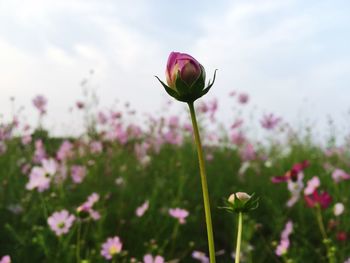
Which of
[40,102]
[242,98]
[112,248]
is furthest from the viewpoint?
[242,98]

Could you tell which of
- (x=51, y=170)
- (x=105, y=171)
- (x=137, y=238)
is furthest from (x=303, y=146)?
(x=51, y=170)

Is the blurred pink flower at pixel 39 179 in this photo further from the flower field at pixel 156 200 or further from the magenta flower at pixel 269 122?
the magenta flower at pixel 269 122

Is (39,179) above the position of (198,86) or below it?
below

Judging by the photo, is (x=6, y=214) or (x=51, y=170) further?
(x=6, y=214)

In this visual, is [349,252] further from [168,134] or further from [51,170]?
[168,134]

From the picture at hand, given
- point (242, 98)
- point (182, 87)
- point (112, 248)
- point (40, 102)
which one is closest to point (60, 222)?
point (112, 248)

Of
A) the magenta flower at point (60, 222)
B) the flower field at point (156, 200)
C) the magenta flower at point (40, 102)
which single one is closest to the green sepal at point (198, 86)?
the flower field at point (156, 200)

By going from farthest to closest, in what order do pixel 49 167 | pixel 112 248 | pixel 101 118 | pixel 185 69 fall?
pixel 101 118
pixel 49 167
pixel 112 248
pixel 185 69

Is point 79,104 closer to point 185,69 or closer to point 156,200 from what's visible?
point 156,200

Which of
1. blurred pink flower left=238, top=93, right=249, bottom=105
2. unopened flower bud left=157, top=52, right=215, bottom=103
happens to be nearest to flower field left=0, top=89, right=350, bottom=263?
blurred pink flower left=238, top=93, right=249, bottom=105
